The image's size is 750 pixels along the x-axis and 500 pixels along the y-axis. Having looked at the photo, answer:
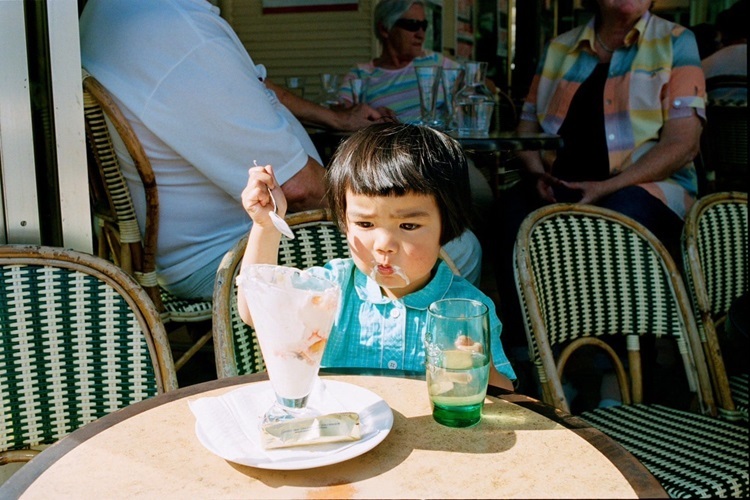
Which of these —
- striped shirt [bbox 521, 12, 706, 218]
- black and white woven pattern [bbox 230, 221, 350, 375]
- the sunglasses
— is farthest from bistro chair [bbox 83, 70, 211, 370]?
the sunglasses

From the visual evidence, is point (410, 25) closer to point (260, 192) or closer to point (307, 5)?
point (307, 5)

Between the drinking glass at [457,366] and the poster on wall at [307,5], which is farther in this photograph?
the poster on wall at [307,5]

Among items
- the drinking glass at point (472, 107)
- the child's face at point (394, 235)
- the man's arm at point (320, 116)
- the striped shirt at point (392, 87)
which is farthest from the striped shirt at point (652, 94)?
the child's face at point (394, 235)

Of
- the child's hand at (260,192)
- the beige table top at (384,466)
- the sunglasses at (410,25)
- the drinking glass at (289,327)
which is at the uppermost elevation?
the sunglasses at (410,25)

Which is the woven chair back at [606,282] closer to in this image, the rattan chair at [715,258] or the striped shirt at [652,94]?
the rattan chair at [715,258]

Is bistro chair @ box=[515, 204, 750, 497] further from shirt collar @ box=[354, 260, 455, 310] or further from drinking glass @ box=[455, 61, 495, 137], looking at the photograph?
drinking glass @ box=[455, 61, 495, 137]

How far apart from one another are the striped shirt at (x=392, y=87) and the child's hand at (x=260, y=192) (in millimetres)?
2789

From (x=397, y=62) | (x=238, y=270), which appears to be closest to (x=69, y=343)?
(x=238, y=270)

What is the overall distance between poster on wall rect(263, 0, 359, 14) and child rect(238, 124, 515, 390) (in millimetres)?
5348

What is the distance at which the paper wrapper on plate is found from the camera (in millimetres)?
1061

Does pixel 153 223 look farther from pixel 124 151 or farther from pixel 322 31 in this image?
pixel 322 31

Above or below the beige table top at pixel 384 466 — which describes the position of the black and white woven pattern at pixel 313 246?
above

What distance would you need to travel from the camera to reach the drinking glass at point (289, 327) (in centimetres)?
102

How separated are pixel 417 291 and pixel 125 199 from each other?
3.69ft
